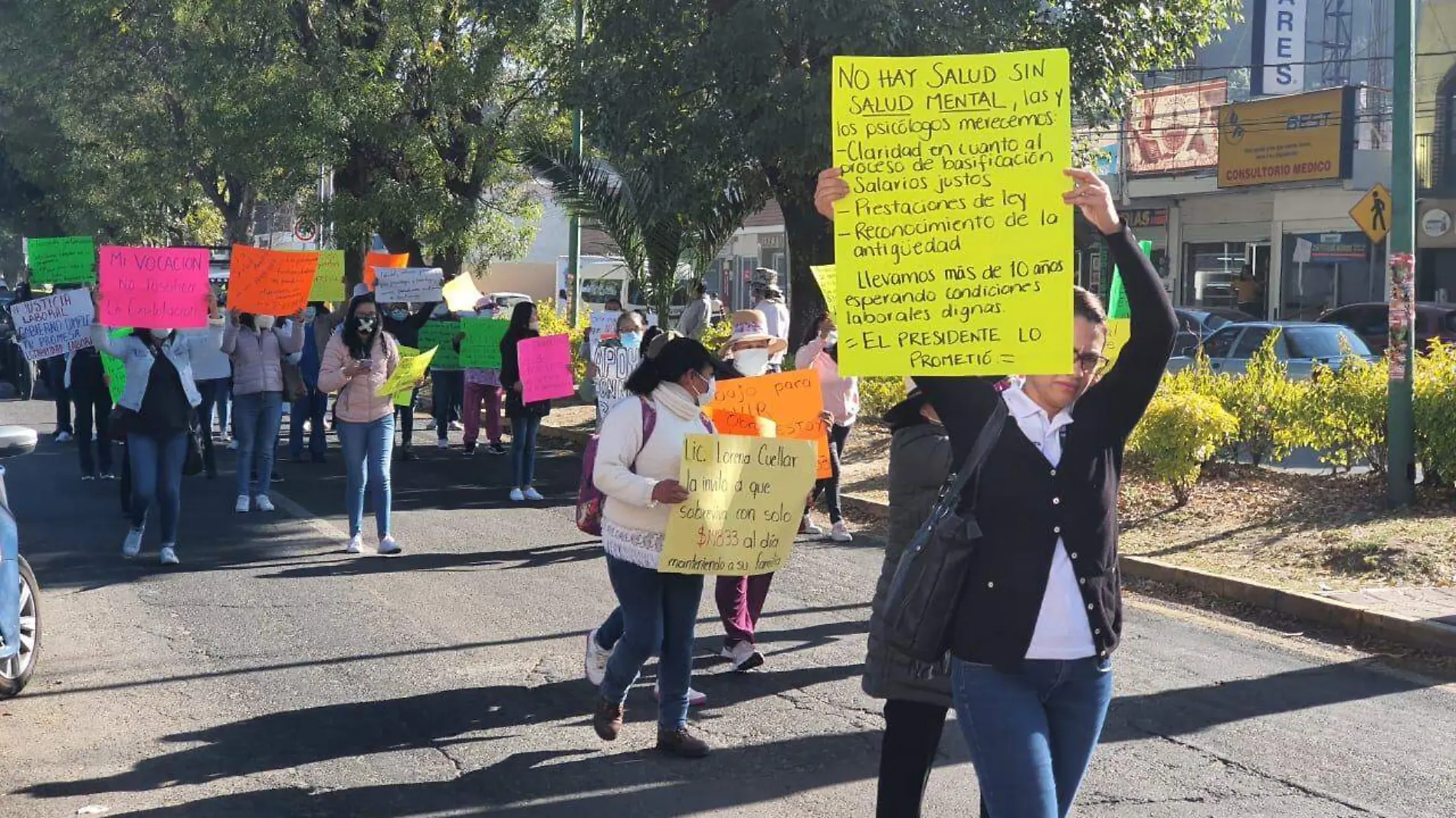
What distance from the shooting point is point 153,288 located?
36.6 feet

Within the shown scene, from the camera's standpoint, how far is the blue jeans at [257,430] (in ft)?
42.2

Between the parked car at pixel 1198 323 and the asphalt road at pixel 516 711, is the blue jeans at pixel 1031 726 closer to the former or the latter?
the asphalt road at pixel 516 711

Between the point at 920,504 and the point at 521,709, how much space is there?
8.43ft

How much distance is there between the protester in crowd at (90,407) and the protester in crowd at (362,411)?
15.9 feet

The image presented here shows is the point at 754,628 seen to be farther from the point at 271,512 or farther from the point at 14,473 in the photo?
the point at 14,473

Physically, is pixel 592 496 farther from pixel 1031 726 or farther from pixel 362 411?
pixel 362 411

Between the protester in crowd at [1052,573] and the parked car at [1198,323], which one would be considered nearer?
the protester in crowd at [1052,573]

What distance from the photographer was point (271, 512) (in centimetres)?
1278

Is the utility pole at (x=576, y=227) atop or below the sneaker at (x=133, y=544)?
atop

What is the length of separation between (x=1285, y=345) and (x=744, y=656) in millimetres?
14764

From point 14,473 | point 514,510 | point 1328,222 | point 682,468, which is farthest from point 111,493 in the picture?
point 1328,222

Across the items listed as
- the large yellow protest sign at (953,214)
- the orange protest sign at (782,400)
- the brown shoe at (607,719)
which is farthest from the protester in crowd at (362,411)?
the large yellow protest sign at (953,214)

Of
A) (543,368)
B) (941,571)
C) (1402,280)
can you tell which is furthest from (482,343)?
(941,571)

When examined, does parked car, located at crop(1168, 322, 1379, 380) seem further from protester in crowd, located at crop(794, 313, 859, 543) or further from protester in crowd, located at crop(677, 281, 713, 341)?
protester in crowd, located at crop(794, 313, 859, 543)
